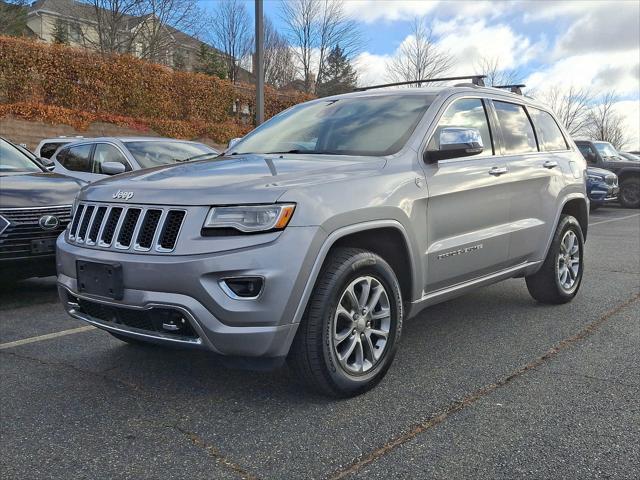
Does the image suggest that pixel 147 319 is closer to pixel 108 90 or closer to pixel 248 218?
pixel 248 218

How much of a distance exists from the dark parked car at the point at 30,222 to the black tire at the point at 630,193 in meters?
16.1

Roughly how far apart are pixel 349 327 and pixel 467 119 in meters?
1.89

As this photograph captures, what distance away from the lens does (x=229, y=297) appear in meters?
2.83

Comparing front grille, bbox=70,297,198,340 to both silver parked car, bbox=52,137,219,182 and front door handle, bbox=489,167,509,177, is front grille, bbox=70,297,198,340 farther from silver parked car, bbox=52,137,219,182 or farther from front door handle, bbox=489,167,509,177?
silver parked car, bbox=52,137,219,182

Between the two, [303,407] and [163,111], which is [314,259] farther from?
[163,111]

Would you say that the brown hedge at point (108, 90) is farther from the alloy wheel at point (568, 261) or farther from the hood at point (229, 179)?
the alloy wheel at point (568, 261)

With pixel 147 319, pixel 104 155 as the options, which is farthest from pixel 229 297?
pixel 104 155

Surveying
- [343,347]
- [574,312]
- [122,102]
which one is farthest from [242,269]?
[122,102]

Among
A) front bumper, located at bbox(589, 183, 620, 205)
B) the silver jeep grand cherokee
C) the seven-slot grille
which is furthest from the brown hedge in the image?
the seven-slot grille

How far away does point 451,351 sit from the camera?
4.05 meters

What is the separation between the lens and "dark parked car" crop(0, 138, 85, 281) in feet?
17.0

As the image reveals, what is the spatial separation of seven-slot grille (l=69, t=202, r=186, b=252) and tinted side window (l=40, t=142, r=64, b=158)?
23.5ft

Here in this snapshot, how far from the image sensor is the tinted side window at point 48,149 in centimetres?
985

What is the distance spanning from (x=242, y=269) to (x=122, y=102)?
17.3m
